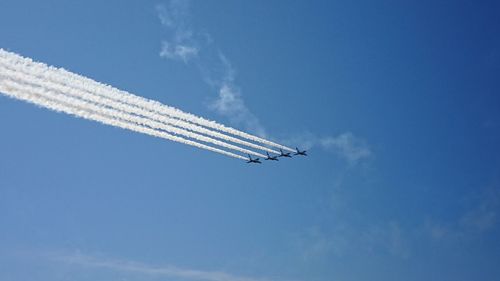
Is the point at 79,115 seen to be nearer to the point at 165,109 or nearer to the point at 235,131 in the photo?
the point at 165,109

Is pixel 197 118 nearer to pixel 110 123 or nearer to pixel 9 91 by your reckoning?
pixel 110 123

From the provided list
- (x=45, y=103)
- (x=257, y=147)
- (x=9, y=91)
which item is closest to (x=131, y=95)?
(x=45, y=103)

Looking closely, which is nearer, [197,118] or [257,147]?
[197,118]

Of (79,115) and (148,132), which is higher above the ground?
(148,132)

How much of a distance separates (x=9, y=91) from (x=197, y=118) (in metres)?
18.3

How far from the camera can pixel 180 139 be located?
49406mm

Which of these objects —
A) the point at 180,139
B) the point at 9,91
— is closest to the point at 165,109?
the point at 180,139

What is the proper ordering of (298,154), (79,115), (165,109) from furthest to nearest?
(298,154) → (165,109) → (79,115)

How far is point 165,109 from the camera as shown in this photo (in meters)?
44.5

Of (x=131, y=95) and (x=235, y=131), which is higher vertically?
(x=235, y=131)

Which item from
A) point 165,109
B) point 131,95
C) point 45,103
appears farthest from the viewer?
point 165,109

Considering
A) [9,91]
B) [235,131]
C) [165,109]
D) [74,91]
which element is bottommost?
[9,91]

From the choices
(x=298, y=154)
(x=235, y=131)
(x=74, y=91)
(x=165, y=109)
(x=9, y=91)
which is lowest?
(x=9, y=91)

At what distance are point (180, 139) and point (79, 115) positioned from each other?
41.0ft
